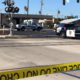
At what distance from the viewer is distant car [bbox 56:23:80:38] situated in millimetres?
A: 27969

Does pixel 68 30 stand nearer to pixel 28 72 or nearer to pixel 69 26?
pixel 69 26

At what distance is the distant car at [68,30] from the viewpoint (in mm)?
27969

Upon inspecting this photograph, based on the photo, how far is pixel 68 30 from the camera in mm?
28656

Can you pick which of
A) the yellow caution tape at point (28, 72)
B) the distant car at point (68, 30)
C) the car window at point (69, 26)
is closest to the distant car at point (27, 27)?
the distant car at point (68, 30)

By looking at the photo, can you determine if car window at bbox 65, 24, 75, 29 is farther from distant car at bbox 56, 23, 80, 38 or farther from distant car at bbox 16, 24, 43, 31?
distant car at bbox 16, 24, 43, 31

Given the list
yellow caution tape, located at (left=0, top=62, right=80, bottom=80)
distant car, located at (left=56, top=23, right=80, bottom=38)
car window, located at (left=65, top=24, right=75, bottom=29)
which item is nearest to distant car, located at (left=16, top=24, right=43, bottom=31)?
distant car, located at (left=56, top=23, right=80, bottom=38)

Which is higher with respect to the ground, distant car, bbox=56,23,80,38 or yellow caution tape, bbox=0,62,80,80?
yellow caution tape, bbox=0,62,80,80

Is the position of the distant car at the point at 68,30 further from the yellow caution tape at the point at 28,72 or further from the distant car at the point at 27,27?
the distant car at the point at 27,27

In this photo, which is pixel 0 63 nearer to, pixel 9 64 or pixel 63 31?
pixel 9 64

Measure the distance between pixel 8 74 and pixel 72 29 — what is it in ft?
76.0

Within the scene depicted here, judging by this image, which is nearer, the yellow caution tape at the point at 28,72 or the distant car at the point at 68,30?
the yellow caution tape at the point at 28,72

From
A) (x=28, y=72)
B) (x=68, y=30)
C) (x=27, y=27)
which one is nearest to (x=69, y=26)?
(x=68, y=30)

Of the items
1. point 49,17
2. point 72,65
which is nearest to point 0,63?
point 72,65

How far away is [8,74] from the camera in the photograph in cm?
529
